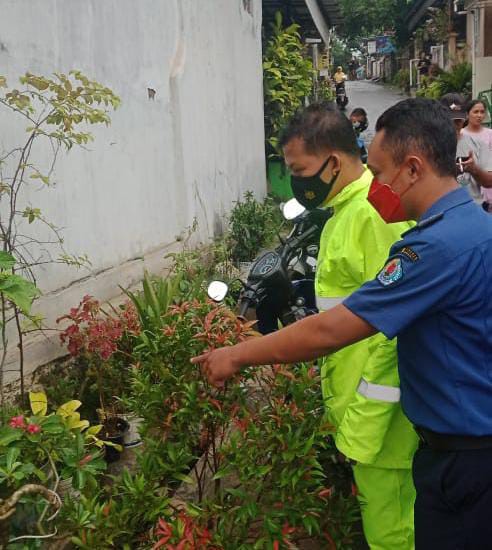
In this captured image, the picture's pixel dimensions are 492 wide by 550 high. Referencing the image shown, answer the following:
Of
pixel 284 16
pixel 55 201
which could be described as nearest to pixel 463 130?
pixel 55 201

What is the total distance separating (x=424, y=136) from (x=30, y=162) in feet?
8.24

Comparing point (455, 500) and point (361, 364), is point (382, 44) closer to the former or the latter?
point (361, 364)

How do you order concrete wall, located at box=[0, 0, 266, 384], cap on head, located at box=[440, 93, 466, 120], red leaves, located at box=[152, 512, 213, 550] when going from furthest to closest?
cap on head, located at box=[440, 93, 466, 120], concrete wall, located at box=[0, 0, 266, 384], red leaves, located at box=[152, 512, 213, 550]

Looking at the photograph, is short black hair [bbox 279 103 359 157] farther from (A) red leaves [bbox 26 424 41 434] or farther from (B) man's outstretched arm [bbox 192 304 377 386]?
(A) red leaves [bbox 26 424 41 434]

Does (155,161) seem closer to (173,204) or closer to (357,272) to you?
(173,204)

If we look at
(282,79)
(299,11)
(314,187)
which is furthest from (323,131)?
(299,11)

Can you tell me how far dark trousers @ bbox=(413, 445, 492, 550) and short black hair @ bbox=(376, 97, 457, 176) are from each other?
0.78m

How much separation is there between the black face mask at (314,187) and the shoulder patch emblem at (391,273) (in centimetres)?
96

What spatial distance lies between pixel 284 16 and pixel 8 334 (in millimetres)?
12118

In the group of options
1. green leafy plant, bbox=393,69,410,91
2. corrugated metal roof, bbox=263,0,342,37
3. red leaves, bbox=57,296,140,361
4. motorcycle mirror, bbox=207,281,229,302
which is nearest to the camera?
motorcycle mirror, bbox=207,281,229,302

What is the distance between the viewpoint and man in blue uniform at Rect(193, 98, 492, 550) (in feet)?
5.57

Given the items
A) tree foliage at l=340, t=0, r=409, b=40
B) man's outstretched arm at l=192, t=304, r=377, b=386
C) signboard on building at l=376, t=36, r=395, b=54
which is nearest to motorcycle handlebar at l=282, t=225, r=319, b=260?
man's outstretched arm at l=192, t=304, r=377, b=386

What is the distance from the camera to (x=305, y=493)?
2189 mm

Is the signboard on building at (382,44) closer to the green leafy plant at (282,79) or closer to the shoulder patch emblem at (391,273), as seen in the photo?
the green leafy plant at (282,79)
